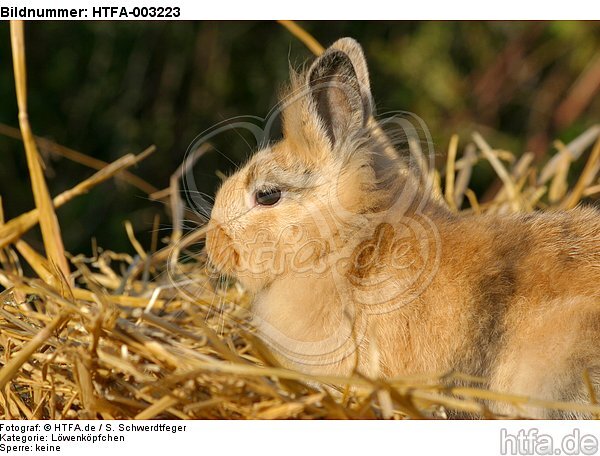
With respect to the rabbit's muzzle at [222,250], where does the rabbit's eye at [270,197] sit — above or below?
above

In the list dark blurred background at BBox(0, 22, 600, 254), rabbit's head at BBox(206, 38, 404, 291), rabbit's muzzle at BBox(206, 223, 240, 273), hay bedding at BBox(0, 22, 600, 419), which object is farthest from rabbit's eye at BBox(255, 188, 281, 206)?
dark blurred background at BBox(0, 22, 600, 254)

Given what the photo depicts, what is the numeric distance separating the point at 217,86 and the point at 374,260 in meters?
3.17

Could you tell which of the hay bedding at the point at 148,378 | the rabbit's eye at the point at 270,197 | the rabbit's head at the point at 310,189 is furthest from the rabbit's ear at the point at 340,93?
the hay bedding at the point at 148,378

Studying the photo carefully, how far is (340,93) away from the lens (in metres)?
2.47

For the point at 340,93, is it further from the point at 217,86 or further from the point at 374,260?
the point at 217,86

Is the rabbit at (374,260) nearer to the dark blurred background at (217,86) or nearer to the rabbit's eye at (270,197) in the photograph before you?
the rabbit's eye at (270,197)

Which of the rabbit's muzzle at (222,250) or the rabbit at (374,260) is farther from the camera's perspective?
the rabbit's muzzle at (222,250)

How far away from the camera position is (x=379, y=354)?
2.32 m

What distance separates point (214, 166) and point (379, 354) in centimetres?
313

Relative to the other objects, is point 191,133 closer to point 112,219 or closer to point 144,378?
point 112,219

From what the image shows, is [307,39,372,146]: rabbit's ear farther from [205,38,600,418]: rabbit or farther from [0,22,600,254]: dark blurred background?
[0,22,600,254]: dark blurred background

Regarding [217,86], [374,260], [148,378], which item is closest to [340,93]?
[374,260]

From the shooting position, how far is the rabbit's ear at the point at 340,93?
2.42 meters

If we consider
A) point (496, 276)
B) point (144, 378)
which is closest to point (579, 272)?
point (496, 276)
